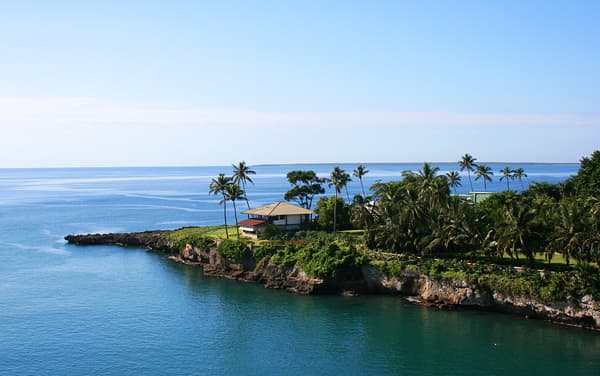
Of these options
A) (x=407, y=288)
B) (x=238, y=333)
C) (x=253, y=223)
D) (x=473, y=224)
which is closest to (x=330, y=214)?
(x=253, y=223)

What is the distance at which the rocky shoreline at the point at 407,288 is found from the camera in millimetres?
49719

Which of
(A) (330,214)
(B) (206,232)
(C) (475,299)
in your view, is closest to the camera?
(C) (475,299)

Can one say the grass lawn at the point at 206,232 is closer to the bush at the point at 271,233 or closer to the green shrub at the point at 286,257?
the bush at the point at 271,233

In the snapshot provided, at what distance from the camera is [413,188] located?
69.4 meters

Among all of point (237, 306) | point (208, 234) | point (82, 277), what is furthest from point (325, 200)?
point (82, 277)

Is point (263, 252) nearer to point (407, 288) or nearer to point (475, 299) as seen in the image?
point (407, 288)

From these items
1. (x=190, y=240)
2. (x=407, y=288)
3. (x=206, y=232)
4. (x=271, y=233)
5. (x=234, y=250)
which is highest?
(x=271, y=233)

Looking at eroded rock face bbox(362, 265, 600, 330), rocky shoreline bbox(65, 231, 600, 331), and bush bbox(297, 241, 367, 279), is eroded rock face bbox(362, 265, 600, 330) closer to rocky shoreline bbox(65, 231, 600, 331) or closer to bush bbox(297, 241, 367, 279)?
rocky shoreline bbox(65, 231, 600, 331)

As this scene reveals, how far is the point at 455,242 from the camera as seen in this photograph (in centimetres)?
5978

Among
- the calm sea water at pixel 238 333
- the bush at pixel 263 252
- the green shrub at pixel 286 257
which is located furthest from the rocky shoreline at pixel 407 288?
the calm sea water at pixel 238 333

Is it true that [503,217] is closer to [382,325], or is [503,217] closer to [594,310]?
[594,310]

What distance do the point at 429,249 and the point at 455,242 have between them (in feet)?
10.7

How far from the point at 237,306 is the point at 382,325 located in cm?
1661

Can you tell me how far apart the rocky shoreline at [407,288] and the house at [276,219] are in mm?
7385
